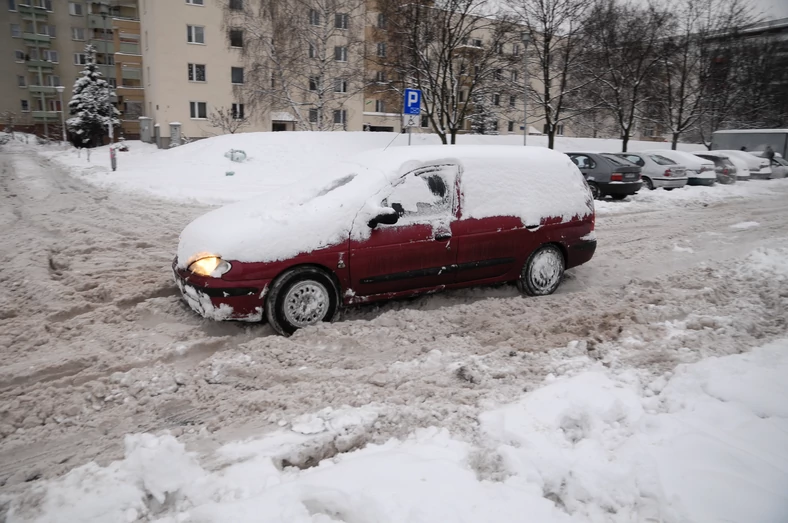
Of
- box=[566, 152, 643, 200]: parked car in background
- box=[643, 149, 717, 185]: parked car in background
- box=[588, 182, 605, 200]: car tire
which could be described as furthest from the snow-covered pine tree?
box=[643, 149, 717, 185]: parked car in background

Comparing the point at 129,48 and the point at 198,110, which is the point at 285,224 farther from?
the point at 129,48

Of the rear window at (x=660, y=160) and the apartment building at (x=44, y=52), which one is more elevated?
the apartment building at (x=44, y=52)

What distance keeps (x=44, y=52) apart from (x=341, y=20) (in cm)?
4029

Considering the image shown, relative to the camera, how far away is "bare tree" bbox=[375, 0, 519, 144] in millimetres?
22594

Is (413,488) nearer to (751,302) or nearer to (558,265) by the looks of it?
(558,265)

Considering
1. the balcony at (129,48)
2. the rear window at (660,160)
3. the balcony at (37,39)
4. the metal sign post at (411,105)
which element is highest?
the balcony at (37,39)

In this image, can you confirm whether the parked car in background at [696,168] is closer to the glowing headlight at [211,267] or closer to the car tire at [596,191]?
the car tire at [596,191]

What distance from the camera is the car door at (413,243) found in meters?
5.32

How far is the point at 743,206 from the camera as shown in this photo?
14422mm

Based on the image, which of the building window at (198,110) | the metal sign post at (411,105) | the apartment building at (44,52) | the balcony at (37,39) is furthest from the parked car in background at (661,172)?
the balcony at (37,39)

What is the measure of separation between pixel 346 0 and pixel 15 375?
99.5 ft

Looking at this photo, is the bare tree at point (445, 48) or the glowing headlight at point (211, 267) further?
the bare tree at point (445, 48)

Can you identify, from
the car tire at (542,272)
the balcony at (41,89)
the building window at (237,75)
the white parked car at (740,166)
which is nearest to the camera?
the car tire at (542,272)

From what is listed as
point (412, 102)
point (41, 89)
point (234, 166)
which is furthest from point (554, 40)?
point (41, 89)
